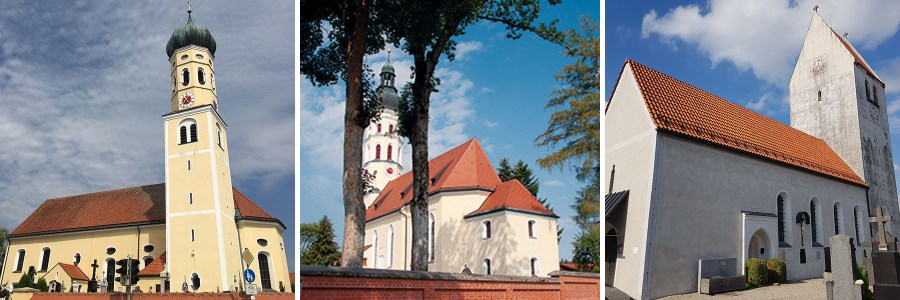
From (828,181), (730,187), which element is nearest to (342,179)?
(730,187)

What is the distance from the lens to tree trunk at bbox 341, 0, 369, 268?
694 centimetres

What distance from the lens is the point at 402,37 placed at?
7562mm

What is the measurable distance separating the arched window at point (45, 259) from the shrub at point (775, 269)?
31893mm

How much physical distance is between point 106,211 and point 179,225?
7.92m

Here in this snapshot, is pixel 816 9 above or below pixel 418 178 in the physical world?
above

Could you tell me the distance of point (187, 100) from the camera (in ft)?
92.7

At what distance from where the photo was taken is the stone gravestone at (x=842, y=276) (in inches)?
360

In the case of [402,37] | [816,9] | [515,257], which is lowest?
[515,257]

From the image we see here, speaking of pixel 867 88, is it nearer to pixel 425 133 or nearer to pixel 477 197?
pixel 477 197

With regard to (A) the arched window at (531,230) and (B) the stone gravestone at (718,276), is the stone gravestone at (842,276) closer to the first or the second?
(B) the stone gravestone at (718,276)

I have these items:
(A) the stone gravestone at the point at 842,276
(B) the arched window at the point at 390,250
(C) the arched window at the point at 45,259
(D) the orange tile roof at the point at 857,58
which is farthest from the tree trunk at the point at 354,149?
(C) the arched window at the point at 45,259

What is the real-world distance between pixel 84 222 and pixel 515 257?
2781cm

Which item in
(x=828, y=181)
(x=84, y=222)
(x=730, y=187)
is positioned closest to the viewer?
(x=730, y=187)

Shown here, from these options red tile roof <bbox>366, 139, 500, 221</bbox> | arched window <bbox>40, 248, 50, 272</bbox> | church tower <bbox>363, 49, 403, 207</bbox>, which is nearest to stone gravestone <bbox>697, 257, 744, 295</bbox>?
red tile roof <bbox>366, 139, 500, 221</bbox>
